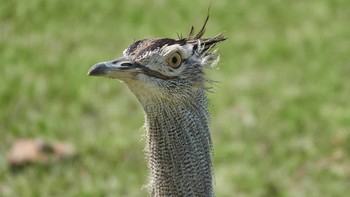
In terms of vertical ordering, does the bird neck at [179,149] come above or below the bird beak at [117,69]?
below

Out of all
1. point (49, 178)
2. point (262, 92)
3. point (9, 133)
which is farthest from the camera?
point (262, 92)

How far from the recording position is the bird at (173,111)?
10.4ft

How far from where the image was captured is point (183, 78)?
3.28 m

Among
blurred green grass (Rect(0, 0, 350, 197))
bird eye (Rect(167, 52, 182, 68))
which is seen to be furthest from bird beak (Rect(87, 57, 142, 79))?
blurred green grass (Rect(0, 0, 350, 197))

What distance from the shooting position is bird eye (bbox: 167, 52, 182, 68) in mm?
3218

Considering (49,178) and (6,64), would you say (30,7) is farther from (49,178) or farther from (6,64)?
(49,178)

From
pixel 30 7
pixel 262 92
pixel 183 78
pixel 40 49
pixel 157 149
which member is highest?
pixel 30 7

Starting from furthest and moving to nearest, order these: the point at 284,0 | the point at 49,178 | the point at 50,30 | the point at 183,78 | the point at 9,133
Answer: the point at 284,0 < the point at 50,30 < the point at 9,133 < the point at 49,178 < the point at 183,78

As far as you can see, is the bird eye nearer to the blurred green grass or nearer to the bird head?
the bird head

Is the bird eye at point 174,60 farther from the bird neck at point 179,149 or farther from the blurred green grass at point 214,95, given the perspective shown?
the blurred green grass at point 214,95

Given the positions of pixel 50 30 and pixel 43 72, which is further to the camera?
pixel 50 30

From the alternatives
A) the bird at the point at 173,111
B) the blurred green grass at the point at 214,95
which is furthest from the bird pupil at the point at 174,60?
the blurred green grass at the point at 214,95

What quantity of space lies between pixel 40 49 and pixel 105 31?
68 cm

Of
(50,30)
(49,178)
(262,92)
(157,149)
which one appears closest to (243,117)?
(262,92)
